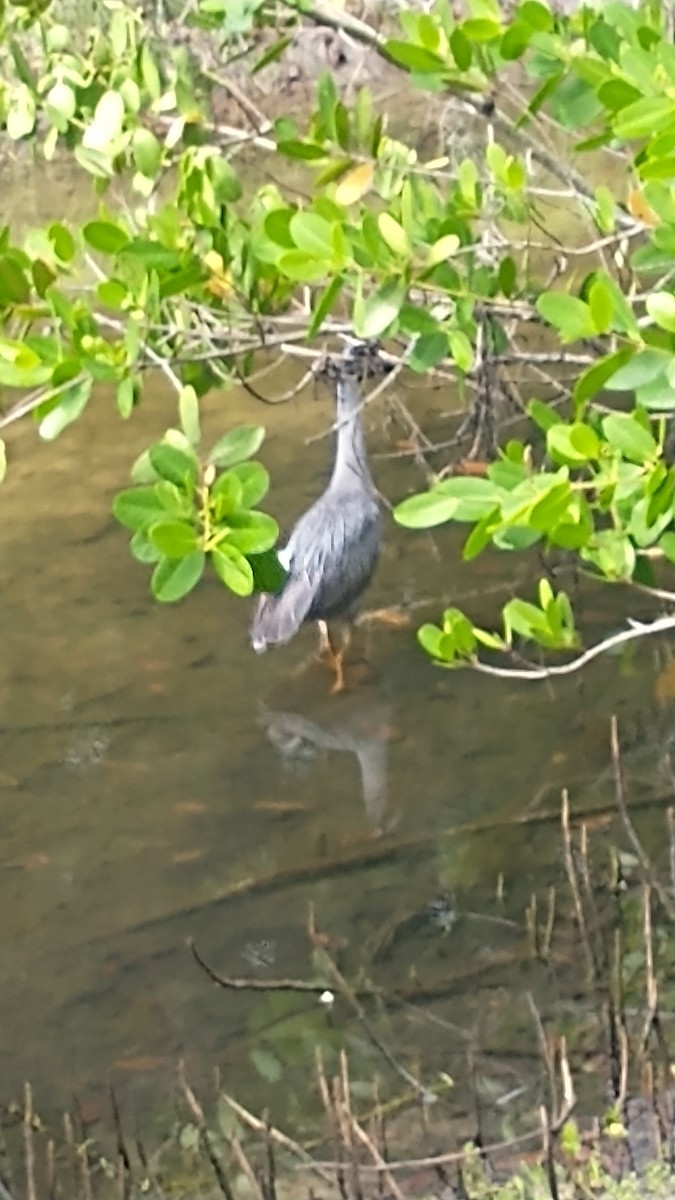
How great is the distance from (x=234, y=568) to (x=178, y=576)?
0.23 ft

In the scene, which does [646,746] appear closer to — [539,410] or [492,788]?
[492,788]

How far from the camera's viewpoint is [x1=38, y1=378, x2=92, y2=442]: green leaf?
2.12 meters

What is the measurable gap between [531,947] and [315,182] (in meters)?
2.13

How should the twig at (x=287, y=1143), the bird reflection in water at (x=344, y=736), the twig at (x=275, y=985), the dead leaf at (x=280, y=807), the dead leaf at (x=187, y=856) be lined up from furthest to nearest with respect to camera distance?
the bird reflection in water at (x=344, y=736)
the dead leaf at (x=280, y=807)
the dead leaf at (x=187, y=856)
the twig at (x=275, y=985)
the twig at (x=287, y=1143)

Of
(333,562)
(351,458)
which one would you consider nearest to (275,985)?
(333,562)

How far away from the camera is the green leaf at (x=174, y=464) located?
1880mm

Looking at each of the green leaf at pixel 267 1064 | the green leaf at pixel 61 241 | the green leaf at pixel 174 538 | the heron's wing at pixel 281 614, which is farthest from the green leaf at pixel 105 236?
the heron's wing at pixel 281 614

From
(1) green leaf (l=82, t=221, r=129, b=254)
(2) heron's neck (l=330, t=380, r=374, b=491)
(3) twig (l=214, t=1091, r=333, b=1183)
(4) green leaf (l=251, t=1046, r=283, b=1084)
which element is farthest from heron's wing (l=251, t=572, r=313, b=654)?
(1) green leaf (l=82, t=221, r=129, b=254)

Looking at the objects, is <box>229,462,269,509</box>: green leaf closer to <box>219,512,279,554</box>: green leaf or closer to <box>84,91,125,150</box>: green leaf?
→ <box>219,512,279,554</box>: green leaf

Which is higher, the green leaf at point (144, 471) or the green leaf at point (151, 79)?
the green leaf at point (151, 79)

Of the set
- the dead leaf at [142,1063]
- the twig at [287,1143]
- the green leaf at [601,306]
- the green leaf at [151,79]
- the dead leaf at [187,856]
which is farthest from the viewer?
the dead leaf at [187,856]

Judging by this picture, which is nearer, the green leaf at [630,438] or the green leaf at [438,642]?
the green leaf at [630,438]

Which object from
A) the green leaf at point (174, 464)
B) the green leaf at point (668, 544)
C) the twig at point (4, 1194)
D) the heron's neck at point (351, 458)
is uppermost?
the green leaf at point (174, 464)

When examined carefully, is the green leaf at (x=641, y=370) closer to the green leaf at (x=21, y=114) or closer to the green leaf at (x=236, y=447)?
the green leaf at (x=236, y=447)
